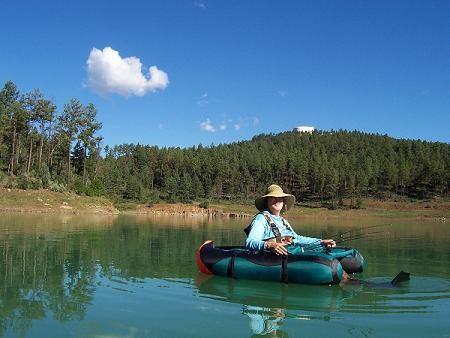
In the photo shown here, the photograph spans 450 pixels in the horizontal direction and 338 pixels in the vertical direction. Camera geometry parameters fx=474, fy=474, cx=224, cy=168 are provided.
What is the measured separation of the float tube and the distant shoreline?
138ft

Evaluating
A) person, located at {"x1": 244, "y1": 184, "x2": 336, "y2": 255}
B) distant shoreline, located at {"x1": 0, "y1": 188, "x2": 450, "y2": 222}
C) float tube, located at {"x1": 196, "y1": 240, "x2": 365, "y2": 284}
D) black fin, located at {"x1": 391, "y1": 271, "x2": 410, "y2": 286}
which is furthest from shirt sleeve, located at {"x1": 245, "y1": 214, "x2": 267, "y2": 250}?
distant shoreline, located at {"x1": 0, "y1": 188, "x2": 450, "y2": 222}

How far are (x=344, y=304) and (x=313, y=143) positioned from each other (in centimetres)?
18088

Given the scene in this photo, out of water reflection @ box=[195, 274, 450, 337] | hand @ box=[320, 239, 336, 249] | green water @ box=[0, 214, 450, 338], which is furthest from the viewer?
hand @ box=[320, 239, 336, 249]

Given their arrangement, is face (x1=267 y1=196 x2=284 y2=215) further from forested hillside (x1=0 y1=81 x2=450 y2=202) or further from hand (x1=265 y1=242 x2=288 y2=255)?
forested hillside (x1=0 y1=81 x2=450 y2=202)

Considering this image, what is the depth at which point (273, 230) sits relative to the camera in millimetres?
10812

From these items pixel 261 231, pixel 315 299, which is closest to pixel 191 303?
pixel 315 299

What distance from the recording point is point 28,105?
227ft

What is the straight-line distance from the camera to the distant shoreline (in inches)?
2066

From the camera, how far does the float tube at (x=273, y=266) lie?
32.2ft

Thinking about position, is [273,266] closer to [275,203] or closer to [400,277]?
[275,203]

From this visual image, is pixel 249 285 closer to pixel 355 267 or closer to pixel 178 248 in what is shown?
pixel 355 267

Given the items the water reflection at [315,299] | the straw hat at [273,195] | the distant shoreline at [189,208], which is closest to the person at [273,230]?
the straw hat at [273,195]

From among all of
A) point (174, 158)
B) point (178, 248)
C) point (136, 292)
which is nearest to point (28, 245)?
point (178, 248)

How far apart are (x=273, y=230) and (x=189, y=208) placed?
74.7 m
